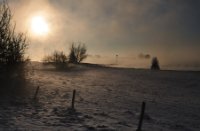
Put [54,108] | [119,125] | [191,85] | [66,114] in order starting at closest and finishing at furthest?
[119,125] < [66,114] < [54,108] < [191,85]

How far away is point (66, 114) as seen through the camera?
63.8 ft

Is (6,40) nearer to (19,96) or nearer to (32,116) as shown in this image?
(19,96)

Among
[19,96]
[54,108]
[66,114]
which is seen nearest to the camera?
[66,114]

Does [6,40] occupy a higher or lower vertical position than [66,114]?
higher

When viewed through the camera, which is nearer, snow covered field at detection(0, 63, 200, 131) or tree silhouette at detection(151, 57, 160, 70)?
snow covered field at detection(0, 63, 200, 131)

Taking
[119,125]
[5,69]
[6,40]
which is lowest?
[119,125]

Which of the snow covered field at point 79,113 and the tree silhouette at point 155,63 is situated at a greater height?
the tree silhouette at point 155,63

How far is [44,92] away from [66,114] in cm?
1042

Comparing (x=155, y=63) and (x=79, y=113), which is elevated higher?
(x=155, y=63)

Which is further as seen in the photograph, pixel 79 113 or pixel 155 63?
pixel 155 63

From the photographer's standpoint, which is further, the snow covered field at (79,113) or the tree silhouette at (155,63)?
the tree silhouette at (155,63)

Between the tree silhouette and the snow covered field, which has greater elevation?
the tree silhouette

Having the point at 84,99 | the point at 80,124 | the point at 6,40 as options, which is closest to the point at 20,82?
the point at 6,40

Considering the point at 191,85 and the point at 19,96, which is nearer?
the point at 19,96
